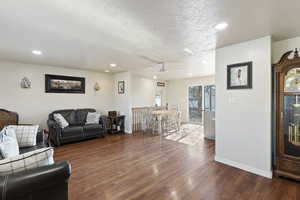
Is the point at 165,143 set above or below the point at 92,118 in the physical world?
below

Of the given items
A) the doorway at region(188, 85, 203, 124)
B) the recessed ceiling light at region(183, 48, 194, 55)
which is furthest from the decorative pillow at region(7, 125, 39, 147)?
the doorway at region(188, 85, 203, 124)

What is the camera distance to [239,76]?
9.06ft

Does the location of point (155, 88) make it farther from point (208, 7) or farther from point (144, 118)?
point (208, 7)

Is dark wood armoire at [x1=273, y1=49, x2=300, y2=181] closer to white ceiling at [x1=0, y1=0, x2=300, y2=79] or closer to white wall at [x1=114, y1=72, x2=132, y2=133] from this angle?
white ceiling at [x1=0, y1=0, x2=300, y2=79]

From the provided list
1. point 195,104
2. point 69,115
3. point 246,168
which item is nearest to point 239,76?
point 246,168

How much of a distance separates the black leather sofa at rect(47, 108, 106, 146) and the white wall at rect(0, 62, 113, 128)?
35 centimetres

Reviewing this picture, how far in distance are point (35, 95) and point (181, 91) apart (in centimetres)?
617

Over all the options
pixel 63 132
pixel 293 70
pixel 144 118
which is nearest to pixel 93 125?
pixel 63 132

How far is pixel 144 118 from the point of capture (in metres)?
6.28

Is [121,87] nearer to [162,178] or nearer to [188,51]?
[188,51]

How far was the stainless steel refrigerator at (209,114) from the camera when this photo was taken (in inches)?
186

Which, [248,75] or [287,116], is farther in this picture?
[248,75]

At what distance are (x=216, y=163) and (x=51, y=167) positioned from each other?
283 centimetres

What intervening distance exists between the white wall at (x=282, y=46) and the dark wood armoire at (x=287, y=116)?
6.4 inches
